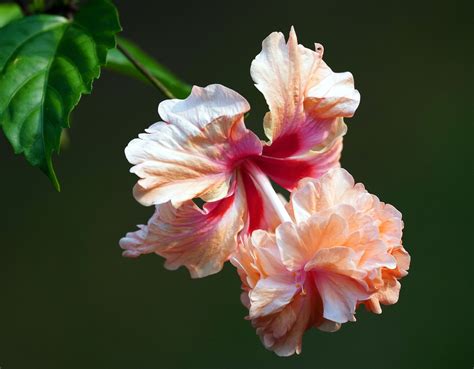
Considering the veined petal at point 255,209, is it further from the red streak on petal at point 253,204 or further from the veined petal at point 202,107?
the veined petal at point 202,107

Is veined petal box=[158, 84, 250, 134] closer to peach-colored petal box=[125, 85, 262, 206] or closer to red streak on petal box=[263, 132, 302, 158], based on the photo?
peach-colored petal box=[125, 85, 262, 206]

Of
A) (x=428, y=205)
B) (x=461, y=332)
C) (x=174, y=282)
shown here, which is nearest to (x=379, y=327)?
(x=461, y=332)

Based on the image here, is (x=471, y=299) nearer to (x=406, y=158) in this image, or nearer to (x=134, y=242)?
(x=406, y=158)

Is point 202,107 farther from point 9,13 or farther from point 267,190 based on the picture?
point 9,13

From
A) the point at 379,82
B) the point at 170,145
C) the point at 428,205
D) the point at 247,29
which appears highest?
the point at 170,145

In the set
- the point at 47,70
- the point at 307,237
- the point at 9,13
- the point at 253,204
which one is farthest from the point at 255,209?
the point at 9,13

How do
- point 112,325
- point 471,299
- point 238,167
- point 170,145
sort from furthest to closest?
point 471,299 < point 112,325 < point 238,167 < point 170,145

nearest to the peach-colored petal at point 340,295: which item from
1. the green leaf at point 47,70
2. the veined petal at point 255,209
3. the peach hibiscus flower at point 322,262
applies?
the peach hibiscus flower at point 322,262
